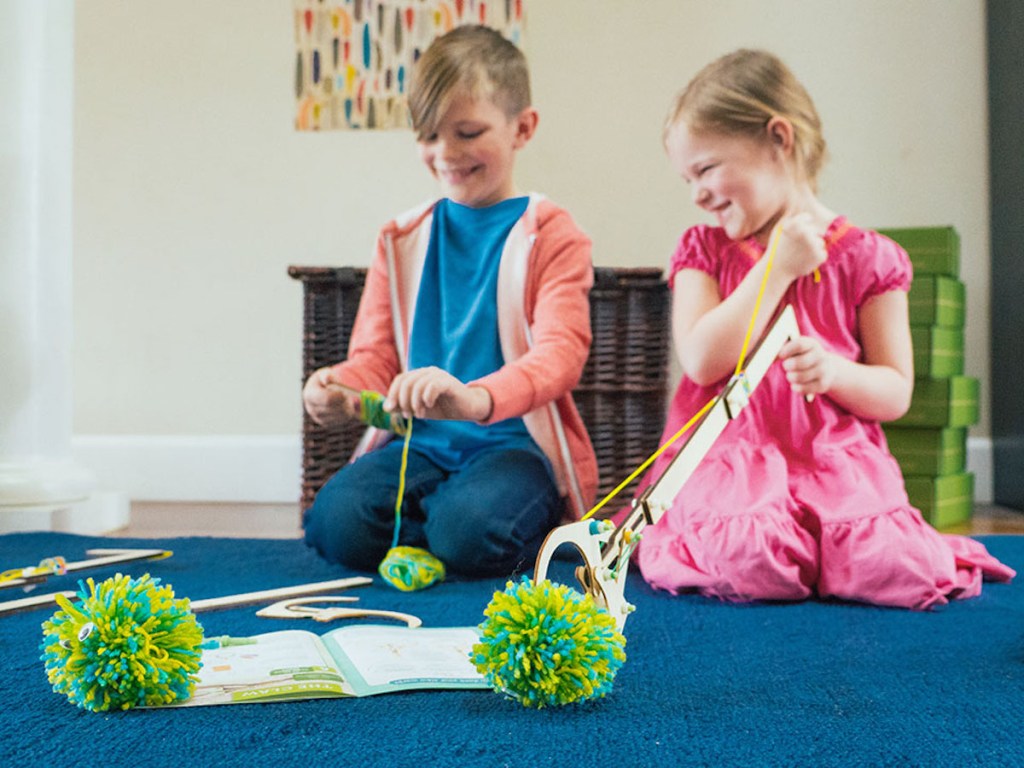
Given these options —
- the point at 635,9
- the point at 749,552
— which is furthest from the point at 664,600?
the point at 635,9

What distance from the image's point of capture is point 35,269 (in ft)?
4.65

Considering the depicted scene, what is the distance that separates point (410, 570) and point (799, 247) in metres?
0.51

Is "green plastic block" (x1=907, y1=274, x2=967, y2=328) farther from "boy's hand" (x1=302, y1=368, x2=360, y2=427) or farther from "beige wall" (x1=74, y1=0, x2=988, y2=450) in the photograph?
"boy's hand" (x1=302, y1=368, x2=360, y2=427)

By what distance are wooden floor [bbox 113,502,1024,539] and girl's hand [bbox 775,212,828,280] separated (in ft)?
2.12

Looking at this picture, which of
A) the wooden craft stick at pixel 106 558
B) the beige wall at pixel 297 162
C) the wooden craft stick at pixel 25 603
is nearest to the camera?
the wooden craft stick at pixel 25 603

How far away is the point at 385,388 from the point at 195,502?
2.49 feet

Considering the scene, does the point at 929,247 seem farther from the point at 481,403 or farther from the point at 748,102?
the point at 481,403

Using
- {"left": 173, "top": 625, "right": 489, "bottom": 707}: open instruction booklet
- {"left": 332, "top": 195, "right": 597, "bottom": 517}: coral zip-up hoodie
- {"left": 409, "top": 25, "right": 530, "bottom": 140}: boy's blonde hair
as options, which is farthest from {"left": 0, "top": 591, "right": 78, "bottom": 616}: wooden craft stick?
{"left": 409, "top": 25, "right": 530, "bottom": 140}: boy's blonde hair

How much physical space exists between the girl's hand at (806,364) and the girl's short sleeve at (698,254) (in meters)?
0.22

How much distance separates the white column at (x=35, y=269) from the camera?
140 cm

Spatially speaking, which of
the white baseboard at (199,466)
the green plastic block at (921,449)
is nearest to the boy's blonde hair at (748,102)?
the green plastic block at (921,449)

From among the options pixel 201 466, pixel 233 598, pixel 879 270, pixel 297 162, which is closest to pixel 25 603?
pixel 233 598

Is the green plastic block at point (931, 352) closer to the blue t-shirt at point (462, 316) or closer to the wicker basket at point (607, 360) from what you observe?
the wicker basket at point (607, 360)

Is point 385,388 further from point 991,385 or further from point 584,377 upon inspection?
point 991,385
